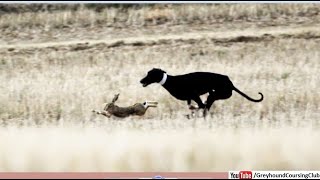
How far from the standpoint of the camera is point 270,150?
28.8 ft

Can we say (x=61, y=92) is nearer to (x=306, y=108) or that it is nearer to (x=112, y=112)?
(x=112, y=112)

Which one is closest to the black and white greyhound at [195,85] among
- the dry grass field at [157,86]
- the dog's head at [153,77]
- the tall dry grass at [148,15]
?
the dog's head at [153,77]

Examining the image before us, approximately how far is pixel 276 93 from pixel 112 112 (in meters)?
2.63

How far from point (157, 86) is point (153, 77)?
17cm

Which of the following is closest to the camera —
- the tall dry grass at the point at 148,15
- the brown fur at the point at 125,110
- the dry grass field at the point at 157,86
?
the dry grass field at the point at 157,86

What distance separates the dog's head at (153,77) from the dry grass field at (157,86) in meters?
0.14

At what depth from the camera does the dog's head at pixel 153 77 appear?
9.47 m

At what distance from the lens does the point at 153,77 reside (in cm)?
952

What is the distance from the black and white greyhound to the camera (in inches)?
371

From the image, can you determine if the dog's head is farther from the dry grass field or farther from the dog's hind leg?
the dog's hind leg

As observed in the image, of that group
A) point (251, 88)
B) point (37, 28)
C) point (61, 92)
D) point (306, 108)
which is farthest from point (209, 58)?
point (37, 28)

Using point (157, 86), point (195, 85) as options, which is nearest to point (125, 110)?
point (157, 86)

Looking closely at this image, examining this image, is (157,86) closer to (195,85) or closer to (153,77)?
(153,77)

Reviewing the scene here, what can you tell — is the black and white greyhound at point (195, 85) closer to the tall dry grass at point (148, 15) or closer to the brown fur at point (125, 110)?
the brown fur at point (125, 110)
